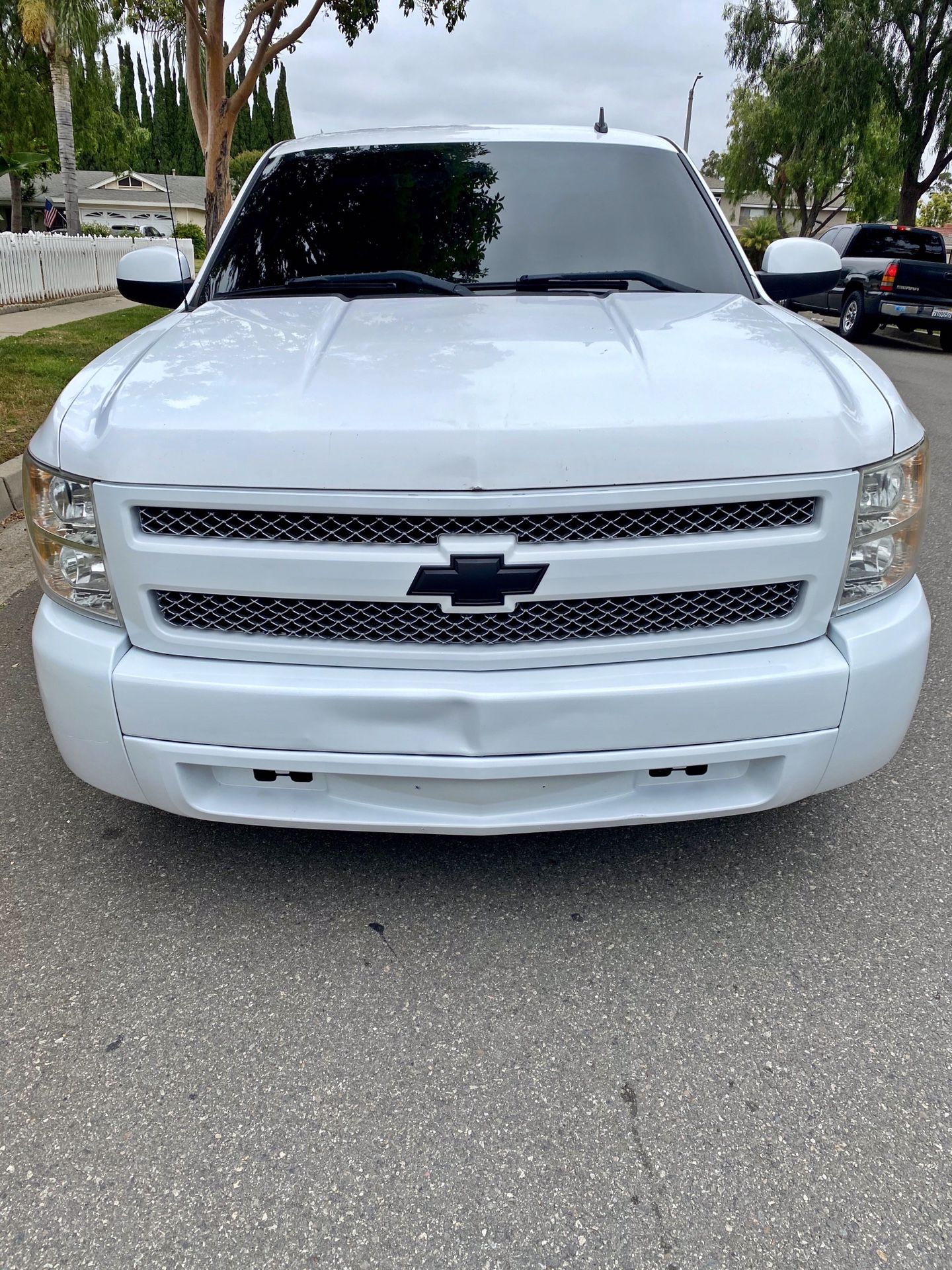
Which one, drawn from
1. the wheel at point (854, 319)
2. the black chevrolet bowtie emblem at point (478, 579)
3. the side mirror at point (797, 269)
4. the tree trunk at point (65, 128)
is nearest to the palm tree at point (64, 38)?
the tree trunk at point (65, 128)

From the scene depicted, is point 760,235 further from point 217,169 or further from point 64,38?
point 217,169

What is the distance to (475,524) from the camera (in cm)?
189

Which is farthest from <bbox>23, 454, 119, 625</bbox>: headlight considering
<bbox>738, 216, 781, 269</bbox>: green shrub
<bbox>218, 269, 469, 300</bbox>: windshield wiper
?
<bbox>738, 216, 781, 269</bbox>: green shrub

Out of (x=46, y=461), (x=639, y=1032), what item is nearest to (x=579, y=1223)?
(x=639, y=1032)

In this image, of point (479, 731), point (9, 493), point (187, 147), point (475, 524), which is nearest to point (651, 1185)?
point (479, 731)

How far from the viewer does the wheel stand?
15.0m

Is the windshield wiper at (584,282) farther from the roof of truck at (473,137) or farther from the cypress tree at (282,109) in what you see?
the cypress tree at (282,109)

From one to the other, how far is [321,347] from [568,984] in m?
1.54

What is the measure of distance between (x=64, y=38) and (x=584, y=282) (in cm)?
2337

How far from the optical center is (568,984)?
209 centimetres

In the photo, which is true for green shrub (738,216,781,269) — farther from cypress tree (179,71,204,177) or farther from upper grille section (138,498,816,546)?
upper grille section (138,498,816,546)

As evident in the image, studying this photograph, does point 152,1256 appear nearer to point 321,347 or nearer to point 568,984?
point 568,984

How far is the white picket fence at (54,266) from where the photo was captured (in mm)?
15430

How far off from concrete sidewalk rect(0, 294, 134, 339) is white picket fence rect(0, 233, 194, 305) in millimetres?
422
